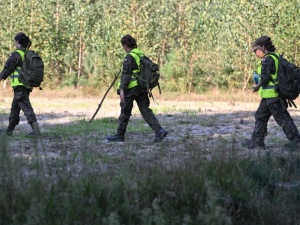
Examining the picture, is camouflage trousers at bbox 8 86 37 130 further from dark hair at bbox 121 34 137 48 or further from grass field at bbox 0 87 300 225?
grass field at bbox 0 87 300 225

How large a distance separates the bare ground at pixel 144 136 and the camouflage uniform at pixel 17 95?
42 cm

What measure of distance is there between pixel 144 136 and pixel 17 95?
2829 mm

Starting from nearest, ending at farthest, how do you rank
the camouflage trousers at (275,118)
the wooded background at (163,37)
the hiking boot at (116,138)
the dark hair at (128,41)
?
the camouflage trousers at (275,118)
the dark hair at (128,41)
the hiking boot at (116,138)
the wooded background at (163,37)

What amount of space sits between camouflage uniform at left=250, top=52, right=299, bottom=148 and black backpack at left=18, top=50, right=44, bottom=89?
420 centimetres

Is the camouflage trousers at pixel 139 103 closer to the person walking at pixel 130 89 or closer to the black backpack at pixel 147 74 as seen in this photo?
the person walking at pixel 130 89

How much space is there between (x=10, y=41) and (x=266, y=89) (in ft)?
88.2

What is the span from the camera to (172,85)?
35.1 m

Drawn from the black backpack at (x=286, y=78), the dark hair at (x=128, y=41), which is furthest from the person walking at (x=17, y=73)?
the black backpack at (x=286, y=78)

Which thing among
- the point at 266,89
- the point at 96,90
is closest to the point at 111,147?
the point at 266,89

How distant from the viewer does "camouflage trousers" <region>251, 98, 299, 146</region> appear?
10.4 m

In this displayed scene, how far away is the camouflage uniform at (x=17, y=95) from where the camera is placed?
11750 millimetres

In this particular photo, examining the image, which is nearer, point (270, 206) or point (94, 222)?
point (94, 222)

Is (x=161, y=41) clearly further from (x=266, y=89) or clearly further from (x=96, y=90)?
(x=266, y=89)

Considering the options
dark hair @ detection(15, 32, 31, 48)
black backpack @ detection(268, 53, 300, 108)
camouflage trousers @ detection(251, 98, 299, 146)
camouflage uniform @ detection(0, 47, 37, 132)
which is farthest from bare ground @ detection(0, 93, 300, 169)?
dark hair @ detection(15, 32, 31, 48)
